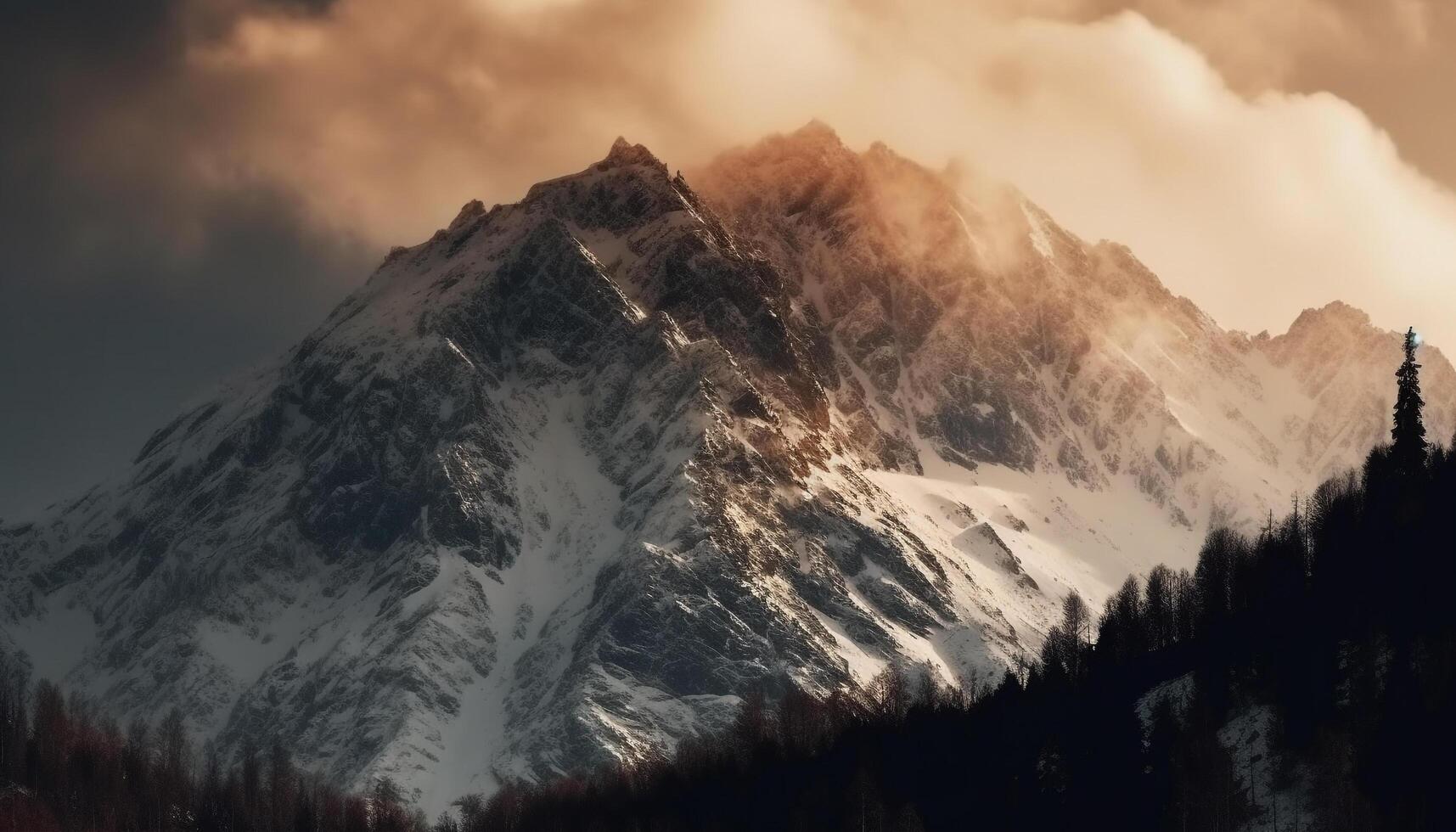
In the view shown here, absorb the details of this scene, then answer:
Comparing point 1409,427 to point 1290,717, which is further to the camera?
point 1409,427

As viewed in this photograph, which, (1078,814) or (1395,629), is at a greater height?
(1395,629)

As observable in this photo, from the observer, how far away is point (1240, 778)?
167 m

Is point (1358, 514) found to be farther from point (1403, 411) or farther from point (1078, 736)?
point (1078, 736)

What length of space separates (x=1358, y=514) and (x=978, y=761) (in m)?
38.2

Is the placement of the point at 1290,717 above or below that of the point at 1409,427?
below

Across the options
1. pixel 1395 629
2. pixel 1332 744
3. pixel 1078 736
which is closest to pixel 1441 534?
pixel 1395 629

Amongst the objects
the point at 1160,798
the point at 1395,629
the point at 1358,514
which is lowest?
the point at 1160,798

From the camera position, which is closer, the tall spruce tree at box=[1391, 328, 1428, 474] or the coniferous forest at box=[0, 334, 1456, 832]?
the coniferous forest at box=[0, 334, 1456, 832]

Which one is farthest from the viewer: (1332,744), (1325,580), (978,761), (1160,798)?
(978,761)

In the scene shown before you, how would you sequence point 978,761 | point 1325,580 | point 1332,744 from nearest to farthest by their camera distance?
point 1332,744 → point 1325,580 → point 978,761

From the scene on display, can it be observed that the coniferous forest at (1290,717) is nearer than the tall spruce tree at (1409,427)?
Yes

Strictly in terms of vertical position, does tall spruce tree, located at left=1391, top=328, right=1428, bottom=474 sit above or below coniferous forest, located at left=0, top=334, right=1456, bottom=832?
above

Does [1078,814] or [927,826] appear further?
[927,826]

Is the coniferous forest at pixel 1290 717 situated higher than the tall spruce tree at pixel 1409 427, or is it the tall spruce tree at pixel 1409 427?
the tall spruce tree at pixel 1409 427
